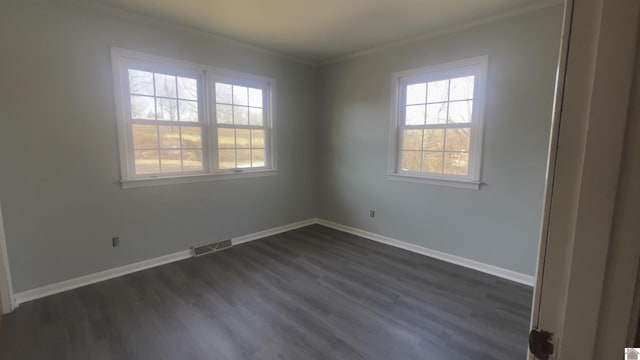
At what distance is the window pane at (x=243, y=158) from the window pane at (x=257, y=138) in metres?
0.14

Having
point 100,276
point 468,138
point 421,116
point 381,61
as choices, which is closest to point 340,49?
point 381,61

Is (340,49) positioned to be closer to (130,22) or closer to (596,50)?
(130,22)

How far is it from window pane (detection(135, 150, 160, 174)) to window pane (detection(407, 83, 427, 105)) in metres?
3.14

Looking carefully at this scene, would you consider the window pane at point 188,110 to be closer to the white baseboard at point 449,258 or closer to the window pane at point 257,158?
the window pane at point 257,158

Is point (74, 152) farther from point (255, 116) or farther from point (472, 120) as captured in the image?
point (472, 120)

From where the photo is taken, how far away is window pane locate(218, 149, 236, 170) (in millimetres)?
3838

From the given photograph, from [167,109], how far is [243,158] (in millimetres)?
1129

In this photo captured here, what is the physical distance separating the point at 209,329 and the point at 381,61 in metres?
3.65

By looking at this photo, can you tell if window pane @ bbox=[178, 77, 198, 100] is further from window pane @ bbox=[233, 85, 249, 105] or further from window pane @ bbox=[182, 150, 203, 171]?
window pane @ bbox=[182, 150, 203, 171]

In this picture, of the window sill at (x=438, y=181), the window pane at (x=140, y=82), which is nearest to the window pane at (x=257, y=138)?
the window pane at (x=140, y=82)

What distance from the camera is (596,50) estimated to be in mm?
446

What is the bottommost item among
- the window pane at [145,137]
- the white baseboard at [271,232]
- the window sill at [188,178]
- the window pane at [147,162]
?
the white baseboard at [271,232]

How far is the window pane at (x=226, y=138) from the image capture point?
381 centimetres

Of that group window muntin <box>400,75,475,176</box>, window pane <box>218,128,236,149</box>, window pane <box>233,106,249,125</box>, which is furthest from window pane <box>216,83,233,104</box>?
window muntin <box>400,75,475,176</box>
